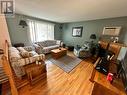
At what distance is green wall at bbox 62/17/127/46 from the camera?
11.6 ft

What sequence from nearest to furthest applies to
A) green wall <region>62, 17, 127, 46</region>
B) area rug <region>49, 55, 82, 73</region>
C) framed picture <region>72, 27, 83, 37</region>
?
area rug <region>49, 55, 82, 73</region>
green wall <region>62, 17, 127, 46</region>
framed picture <region>72, 27, 83, 37</region>

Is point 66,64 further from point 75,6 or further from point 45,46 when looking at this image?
point 75,6

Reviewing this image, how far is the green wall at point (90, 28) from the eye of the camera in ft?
11.6

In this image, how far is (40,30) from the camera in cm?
500

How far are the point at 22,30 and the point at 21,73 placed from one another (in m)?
2.81

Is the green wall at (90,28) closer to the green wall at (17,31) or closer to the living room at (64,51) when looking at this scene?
the living room at (64,51)

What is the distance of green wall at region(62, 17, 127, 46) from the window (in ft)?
4.53

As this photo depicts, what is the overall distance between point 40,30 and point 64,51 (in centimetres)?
235

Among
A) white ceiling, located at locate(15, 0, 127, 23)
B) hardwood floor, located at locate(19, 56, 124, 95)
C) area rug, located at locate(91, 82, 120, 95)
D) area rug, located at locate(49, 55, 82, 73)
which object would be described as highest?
white ceiling, located at locate(15, 0, 127, 23)

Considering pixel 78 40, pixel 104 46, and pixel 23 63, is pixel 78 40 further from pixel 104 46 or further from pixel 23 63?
pixel 23 63

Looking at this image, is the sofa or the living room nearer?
the living room

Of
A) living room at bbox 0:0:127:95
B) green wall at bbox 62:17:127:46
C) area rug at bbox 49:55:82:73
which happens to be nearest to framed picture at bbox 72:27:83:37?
living room at bbox 0:0:127:95

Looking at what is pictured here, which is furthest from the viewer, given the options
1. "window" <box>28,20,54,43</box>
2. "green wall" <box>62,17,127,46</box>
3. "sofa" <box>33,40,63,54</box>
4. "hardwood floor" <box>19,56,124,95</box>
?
"window" <box>28,20,54,43</box>

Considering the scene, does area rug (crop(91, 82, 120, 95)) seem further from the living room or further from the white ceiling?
the white ceiling
